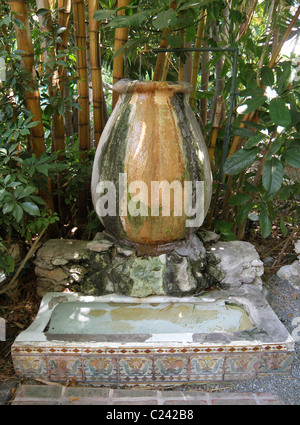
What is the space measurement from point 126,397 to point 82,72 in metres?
1.97

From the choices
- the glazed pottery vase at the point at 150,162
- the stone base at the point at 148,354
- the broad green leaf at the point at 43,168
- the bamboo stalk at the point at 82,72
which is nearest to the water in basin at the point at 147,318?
the stone base at the point at 148,354

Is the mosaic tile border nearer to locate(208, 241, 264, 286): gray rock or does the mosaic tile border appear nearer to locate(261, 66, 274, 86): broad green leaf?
locate(208, 241, 264, 286): gray rock

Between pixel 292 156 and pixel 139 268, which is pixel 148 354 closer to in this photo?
pixel 139 268

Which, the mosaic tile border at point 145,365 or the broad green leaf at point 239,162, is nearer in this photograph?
the mosaic tile border at point 145,365

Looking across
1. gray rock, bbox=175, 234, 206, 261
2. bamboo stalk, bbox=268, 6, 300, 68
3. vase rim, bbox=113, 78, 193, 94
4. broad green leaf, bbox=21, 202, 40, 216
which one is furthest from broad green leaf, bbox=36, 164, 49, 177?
bamboo stalk, bbox=268, 6, 300, 68

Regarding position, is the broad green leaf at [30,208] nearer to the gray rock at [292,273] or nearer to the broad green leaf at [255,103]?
the broad green leaf at [255,103]

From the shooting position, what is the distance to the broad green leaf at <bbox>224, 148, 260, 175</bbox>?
2.19 m

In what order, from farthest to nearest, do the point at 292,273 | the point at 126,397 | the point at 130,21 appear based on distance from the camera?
1. the point at 292,273
2. the point at 130,21
3. the point at 126,397

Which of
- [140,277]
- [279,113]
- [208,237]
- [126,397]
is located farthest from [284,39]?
[126,397]

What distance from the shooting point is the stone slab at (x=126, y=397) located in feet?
5.73

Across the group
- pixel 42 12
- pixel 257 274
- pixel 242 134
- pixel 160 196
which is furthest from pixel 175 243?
pixel 42 12

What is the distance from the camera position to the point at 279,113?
6.30 ft

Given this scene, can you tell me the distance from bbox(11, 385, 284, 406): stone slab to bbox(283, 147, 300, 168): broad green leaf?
1.15 meters

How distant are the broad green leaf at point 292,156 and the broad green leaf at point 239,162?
0.17 m
